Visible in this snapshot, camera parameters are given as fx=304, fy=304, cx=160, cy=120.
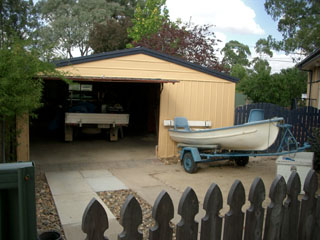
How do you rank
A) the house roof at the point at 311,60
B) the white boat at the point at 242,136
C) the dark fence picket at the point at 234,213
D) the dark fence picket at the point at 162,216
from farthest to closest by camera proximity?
1. the house roof at the point at 311,60
2. the white boat at the point at 242,136
3. the dark fence picket at the point at 234,213
4. the dark fence picket at the point at 162,216

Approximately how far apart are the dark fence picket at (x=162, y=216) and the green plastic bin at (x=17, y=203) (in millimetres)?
714

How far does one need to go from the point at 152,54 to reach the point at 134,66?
2.17 ft

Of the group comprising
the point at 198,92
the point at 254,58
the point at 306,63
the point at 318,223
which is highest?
the point at 254,58

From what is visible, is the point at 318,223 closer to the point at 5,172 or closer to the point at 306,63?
the point at 5,172

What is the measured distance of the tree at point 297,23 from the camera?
20.6m

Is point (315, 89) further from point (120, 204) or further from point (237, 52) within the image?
point (237, 52)

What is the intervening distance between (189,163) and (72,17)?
31.5 metres

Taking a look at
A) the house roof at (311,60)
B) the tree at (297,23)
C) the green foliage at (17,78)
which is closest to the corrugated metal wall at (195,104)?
the house roof at (311,60)

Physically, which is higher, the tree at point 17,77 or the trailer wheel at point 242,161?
the tree at point 17,77

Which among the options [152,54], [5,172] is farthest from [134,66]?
[5,172]

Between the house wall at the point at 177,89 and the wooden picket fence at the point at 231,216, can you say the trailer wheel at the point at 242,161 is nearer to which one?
the house wall at the point at 177,89

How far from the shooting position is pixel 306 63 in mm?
13719

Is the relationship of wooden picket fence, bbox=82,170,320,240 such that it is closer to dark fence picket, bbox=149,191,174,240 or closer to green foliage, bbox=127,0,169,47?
dark fence picket, bbox=149,191,174,240

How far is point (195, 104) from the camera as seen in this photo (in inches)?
375
